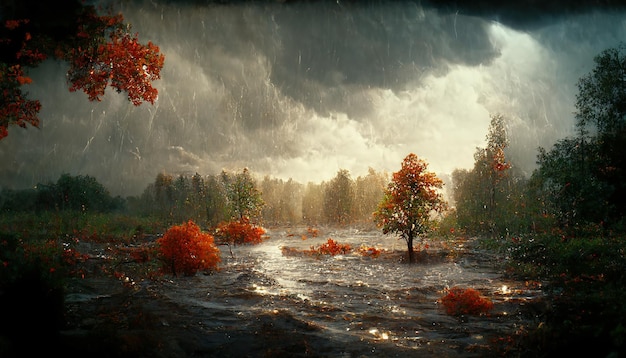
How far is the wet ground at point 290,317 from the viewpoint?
28.5ft

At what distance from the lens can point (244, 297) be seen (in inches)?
647

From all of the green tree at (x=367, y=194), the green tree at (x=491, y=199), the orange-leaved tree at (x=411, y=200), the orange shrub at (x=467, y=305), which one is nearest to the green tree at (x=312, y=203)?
the green tree at (x=367, y=194)

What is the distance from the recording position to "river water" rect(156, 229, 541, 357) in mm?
9602

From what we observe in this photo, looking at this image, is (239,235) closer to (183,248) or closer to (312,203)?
(183,248)

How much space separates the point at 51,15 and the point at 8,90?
2643 mm

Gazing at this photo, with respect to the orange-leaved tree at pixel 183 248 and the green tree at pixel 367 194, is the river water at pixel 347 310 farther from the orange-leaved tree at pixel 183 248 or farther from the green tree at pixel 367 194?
the green tree at pixel 367 194

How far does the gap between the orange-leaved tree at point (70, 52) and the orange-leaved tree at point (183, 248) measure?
37.7ft

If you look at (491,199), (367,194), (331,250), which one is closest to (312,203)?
(367,194)

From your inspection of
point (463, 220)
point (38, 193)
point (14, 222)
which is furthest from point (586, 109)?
point (38, 193)

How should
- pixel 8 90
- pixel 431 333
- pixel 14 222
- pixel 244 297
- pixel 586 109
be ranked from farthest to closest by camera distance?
pixel 14 222 < pixel 586 109 < pixel 244 297 < pixel 431 333 < pixel 8 90

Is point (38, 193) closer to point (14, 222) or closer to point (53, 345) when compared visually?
point (14, 222)

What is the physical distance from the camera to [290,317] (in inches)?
477

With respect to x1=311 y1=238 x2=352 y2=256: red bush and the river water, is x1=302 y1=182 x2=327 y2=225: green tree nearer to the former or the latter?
x1=311 y1=238 x2=352 y2=256: red bush

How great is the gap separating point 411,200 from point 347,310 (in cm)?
1585
